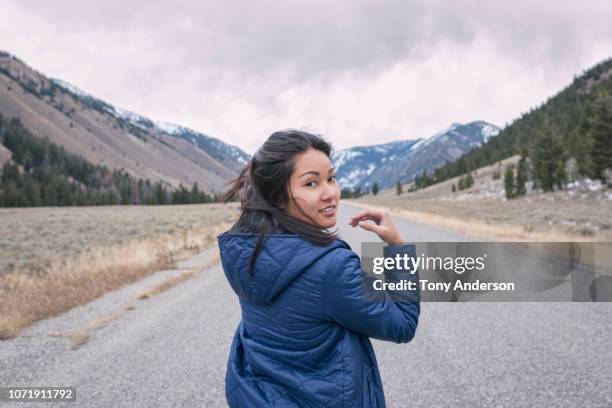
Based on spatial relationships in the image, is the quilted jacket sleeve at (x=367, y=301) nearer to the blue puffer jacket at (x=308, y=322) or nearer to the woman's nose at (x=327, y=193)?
the blue puffer jacket at (x=308, y=322)

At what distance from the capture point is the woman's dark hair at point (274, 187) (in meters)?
1.54

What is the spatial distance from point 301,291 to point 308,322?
0.13 metres

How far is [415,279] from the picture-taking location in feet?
4.95

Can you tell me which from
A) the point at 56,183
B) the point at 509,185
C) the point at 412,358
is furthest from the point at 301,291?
the point at 56,183

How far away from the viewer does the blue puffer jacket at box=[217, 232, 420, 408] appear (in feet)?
4.56

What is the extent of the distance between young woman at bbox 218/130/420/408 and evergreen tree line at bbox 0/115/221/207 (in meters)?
96.4

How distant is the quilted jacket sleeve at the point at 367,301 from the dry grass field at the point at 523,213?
1320 cm

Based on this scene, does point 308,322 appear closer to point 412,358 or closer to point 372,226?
point 372,226

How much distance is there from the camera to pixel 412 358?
4.34m

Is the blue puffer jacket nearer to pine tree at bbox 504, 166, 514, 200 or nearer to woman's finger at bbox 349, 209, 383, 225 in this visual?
woman's finger at bbox 349, 209, 383, 225

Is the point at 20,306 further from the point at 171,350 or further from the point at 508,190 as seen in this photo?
the point at 508,190

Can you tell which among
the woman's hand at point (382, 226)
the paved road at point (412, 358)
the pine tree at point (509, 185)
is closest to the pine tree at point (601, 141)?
the pine tree at point (509, 185)

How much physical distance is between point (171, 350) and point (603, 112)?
178ft

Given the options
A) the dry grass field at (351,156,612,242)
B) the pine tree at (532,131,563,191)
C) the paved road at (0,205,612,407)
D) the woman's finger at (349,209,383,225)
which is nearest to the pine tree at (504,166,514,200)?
the dry grass field at (351,156,612,242)
